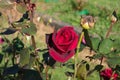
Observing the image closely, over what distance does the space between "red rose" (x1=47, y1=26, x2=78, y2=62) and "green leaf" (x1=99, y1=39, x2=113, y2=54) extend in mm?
317

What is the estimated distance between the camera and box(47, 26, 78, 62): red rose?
57.0 inches

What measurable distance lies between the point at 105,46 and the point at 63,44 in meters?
0.37

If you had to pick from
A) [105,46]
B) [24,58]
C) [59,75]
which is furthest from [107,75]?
[59,75]

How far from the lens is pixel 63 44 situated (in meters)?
1.44

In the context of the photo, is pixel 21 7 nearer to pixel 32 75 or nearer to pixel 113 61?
pixel 32 75

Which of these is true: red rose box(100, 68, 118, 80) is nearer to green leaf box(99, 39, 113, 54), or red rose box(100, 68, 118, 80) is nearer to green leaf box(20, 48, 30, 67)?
green leaf box(99, 39, 113, 54)

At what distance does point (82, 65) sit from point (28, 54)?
256 mm

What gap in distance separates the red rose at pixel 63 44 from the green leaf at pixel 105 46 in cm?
32

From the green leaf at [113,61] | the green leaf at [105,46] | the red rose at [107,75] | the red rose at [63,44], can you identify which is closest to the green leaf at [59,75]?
the red rose at [107,75]

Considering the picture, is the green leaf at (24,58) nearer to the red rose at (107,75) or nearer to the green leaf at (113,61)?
the green leaf at (113,61)

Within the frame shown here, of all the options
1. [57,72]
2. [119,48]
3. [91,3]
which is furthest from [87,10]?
[119,48]

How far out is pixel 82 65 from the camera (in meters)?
1.71

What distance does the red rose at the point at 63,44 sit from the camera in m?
1.45

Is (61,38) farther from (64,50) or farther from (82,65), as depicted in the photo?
(82,65)
